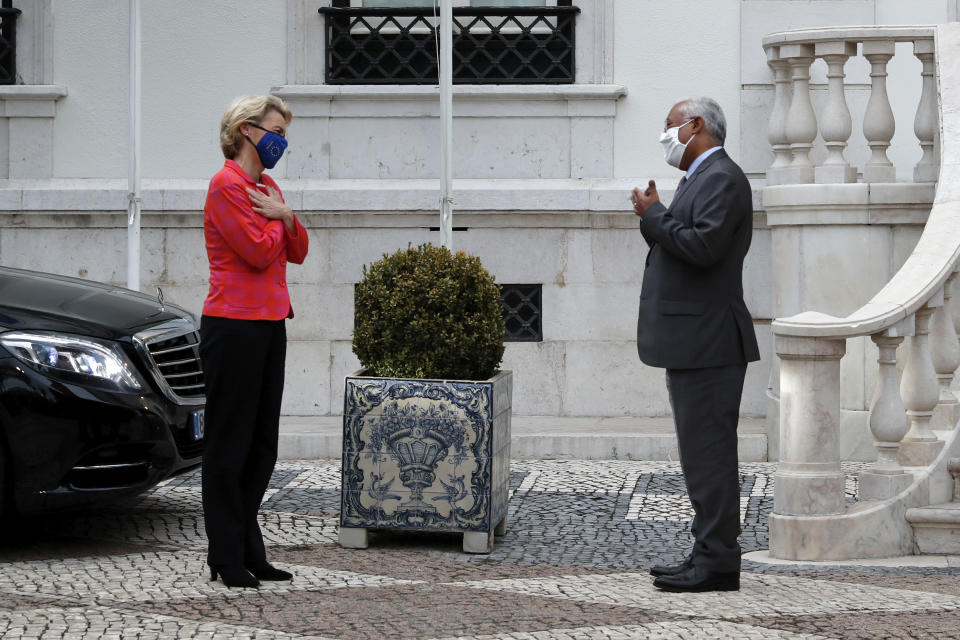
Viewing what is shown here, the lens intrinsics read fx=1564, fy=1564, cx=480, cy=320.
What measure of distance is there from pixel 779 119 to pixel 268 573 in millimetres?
5171

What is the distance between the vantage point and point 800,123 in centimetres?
952

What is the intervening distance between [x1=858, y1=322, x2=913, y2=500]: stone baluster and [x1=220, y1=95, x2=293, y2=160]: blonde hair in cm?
271

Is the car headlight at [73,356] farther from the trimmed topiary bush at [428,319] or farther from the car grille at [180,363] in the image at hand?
the trimmed topiary bush at [428,319]

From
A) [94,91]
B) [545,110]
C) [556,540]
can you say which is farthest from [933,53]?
[94,91]

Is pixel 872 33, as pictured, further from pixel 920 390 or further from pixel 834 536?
pixel 834 536

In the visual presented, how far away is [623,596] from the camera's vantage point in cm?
561

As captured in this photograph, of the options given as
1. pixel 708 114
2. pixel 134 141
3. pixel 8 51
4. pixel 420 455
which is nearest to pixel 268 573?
pixel 420 455

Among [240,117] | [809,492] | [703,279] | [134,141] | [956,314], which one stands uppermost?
[134,141]

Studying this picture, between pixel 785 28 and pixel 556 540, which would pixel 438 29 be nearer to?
pixel 785 28

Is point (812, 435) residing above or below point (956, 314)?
below

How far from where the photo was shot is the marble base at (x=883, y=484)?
6551 millimetres

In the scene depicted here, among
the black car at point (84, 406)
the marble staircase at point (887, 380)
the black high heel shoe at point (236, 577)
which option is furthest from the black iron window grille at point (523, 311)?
the black high heel shoe at point (236, 577)

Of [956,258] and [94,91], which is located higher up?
[94,91]

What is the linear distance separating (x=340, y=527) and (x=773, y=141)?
14.5 ft
